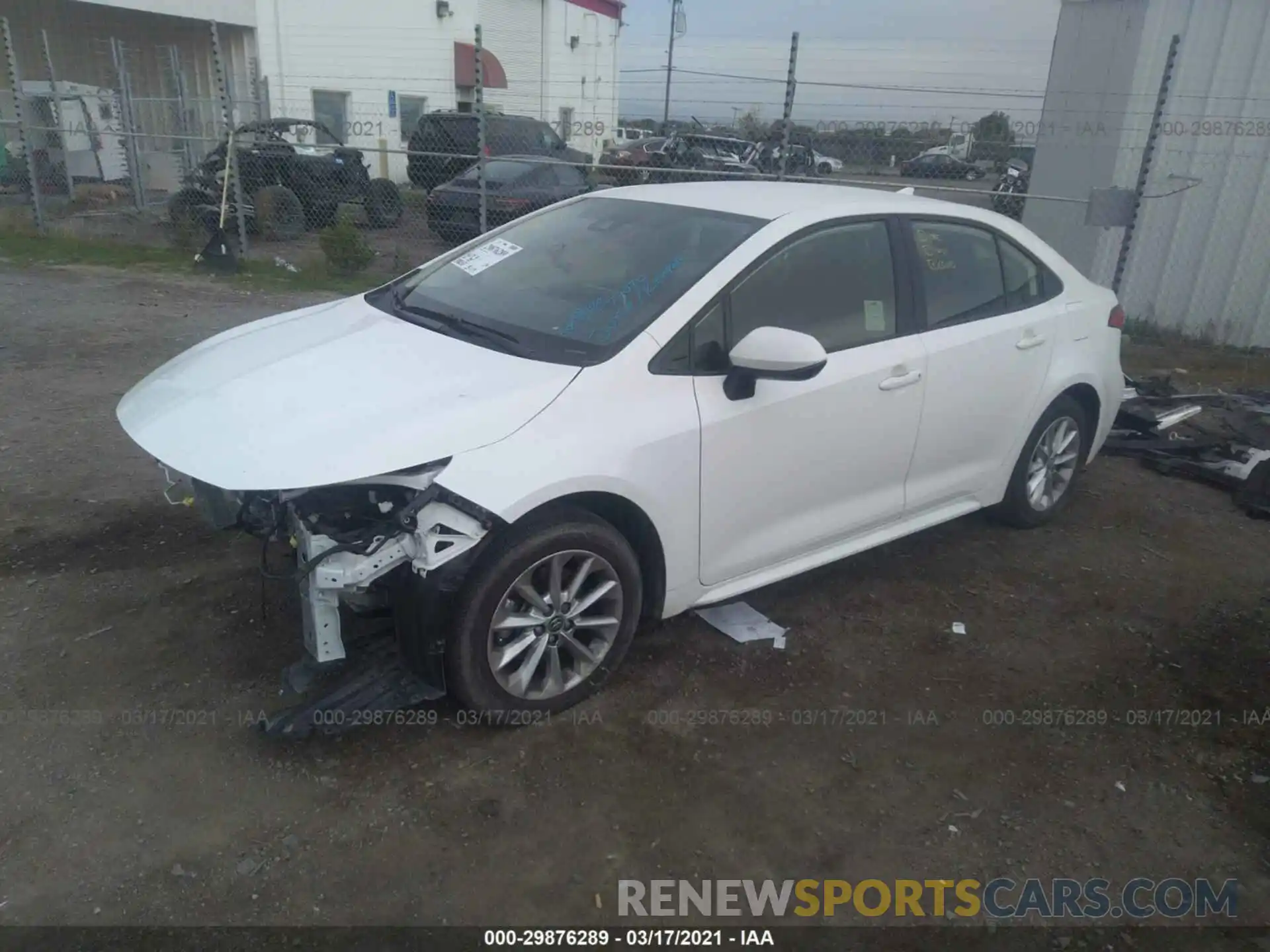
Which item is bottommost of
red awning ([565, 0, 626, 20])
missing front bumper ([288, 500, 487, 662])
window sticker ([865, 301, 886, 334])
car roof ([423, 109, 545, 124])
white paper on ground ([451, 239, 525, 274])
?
missing front bumper ([288, 500, 487, 662])

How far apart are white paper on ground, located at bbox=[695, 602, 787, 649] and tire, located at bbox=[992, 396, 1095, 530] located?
164cm

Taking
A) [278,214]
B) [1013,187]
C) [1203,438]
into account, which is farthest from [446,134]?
[1203,438]

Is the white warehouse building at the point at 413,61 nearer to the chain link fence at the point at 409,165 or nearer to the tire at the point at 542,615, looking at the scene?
the chain link fence at the point at 409,165

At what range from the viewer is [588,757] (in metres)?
3.12

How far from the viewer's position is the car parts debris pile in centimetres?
570

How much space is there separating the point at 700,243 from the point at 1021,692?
6.97ft

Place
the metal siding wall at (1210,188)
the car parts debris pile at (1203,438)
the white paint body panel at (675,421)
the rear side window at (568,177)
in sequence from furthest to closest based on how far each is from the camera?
the rear side window at (568,177) < the metal siding wall at (1210,188) < the car parts debris pile at (1203,438) < the white paint body panel at (675,421)

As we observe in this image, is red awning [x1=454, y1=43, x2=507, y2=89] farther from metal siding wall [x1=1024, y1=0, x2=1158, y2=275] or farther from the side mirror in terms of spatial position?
the side mirror

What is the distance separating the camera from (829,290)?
12.5 feet

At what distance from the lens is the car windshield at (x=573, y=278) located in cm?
340


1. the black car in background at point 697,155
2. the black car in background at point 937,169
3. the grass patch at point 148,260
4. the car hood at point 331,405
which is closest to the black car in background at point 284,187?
the grass patch at point 148,260

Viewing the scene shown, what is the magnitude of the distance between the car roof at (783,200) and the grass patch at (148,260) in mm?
6911

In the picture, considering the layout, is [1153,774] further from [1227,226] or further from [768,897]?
[1227,226]

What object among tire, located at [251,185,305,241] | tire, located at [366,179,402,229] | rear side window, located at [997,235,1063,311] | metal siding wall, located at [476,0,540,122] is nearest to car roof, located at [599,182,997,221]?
rear side window, located at [997,235,1063,311]
